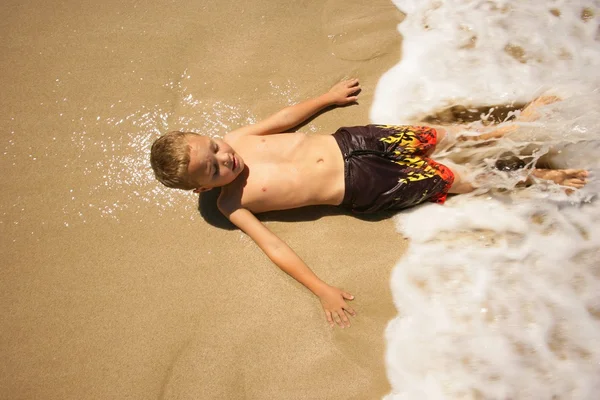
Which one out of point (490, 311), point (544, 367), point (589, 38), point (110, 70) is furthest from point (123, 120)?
point (589, 38)

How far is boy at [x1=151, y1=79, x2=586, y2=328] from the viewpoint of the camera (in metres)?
2.41

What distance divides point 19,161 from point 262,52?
1.97 meters

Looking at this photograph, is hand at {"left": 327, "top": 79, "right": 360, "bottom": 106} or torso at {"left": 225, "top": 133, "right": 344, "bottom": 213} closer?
torso at {"left": 225, "top": 133, "right": 344, "bottom": 213}

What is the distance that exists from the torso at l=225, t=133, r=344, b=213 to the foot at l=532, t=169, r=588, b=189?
1.35m

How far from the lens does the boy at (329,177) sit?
2408 millimetres

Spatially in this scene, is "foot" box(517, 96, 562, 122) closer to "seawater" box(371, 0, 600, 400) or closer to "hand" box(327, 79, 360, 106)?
"seawater" box(371, 0, 600, 400)

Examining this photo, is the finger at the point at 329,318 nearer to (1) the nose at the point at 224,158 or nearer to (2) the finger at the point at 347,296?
(2) the finger at the point at 347,296

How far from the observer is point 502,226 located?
8.37 ft

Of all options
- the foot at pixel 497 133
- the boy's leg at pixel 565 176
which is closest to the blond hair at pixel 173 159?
the foot at pixel 497 133

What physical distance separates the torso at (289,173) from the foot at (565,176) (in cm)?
135

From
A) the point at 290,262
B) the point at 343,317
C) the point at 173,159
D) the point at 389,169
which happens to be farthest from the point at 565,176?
the point at 173,159

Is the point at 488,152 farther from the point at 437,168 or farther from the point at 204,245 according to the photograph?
the point at 204,245

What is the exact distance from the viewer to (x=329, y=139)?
8.33 ft

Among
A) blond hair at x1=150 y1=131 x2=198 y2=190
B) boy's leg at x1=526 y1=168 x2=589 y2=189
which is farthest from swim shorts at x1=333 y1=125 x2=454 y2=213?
blond hair at x1=150 y1=131 x2=198 y2=190
